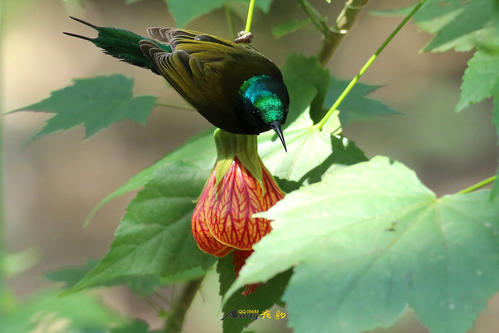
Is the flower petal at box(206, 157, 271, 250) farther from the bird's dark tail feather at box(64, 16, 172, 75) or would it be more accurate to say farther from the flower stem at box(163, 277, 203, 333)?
the flower stem at box(163, 277, 203, 333)

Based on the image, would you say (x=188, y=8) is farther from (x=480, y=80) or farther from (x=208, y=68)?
(x=480, y=80)

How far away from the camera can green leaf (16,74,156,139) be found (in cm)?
110

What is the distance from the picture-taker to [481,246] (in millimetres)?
631

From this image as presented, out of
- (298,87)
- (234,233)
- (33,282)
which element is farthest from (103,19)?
(234,233)

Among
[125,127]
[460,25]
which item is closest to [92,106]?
[460,25]

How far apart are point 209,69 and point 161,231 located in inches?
9.8

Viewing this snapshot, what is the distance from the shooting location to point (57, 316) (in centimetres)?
62

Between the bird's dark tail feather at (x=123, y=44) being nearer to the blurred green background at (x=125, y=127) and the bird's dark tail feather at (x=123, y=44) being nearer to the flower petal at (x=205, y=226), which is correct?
Answer: the flower petal at (x=205, y=226)

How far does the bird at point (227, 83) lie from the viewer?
0.68 m

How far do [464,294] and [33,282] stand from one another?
273cm

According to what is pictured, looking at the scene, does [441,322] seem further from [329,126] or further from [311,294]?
[329,126]

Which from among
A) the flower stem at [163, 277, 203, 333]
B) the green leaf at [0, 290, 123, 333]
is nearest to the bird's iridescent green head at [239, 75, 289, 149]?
the green leaf at [0, 290, 123, 333]

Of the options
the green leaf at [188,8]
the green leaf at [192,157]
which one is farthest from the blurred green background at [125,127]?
the green leaf at [192,157]

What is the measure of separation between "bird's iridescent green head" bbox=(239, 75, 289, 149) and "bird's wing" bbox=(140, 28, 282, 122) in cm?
2
